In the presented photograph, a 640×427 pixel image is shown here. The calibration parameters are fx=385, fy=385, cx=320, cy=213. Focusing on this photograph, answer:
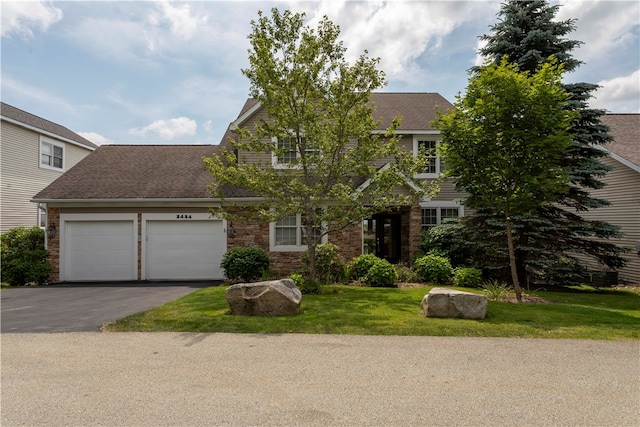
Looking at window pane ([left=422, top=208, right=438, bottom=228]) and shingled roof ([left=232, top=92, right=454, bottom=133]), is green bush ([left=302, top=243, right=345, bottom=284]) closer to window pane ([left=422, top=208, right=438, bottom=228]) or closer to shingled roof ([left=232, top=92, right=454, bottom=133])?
window pane ([left=422, top=208, right=438, bottom=228])

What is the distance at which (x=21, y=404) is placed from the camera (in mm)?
3955

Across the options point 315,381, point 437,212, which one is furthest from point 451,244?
point 315,381

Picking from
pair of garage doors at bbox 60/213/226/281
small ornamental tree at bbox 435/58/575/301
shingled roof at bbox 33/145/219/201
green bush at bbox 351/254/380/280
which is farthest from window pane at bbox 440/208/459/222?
shingled roof at bbox 33/145/219/201

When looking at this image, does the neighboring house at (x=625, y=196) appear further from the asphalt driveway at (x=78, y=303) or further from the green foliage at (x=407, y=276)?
the asphalt driveway at (x=78, y=303)

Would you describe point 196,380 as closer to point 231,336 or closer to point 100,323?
point 231,336

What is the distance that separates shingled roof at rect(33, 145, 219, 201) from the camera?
14.2 meters

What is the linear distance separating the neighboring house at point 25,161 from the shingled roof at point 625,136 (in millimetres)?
24694

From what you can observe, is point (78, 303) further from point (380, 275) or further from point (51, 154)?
point (51, 154)

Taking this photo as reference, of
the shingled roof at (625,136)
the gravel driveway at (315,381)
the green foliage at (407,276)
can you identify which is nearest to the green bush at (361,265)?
the green foliage at (407,276)

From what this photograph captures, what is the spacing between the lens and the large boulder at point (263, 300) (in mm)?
7977

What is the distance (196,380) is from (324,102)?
8.04 m

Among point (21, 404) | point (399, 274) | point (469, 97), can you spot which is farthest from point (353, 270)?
point (21, 404)

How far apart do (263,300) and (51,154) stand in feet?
62.7

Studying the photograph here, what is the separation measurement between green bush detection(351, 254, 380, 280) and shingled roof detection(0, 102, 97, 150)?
687 inches
